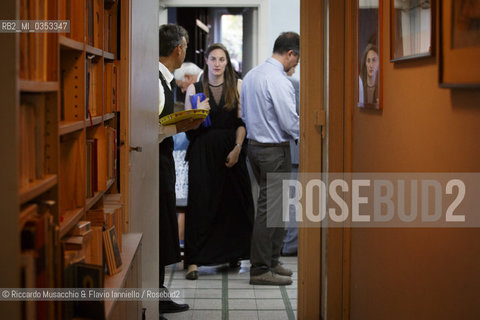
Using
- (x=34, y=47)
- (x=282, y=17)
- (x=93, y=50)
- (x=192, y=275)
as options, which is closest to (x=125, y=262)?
(x=93, y=50)

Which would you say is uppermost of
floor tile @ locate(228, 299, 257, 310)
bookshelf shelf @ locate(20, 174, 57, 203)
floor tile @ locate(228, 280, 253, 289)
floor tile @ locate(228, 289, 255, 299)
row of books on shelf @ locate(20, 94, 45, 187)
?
row of books on shelf @ locate(20, 94, 45, 187)

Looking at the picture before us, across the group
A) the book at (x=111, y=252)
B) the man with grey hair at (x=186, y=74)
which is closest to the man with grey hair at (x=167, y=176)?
the book at (x=111, y=252)

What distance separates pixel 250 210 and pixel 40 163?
3521 millimetres

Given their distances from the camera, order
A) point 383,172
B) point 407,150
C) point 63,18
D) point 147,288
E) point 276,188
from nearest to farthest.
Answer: point 63,18 < point 407,150 < point 383,172 < point 147,288 < point 276,188

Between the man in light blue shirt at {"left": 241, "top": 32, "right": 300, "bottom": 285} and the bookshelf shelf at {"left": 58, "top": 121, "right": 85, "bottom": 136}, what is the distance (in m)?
2.66

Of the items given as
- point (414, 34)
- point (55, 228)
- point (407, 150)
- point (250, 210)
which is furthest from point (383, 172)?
point (250, 210)

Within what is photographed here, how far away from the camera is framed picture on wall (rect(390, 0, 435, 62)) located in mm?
2057

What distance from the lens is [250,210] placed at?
5.17 m

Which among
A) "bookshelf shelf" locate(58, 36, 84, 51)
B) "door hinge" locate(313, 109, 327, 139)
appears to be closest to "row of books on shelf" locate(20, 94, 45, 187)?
"bookshelf shelf" locate(58, 36, 84, 51)

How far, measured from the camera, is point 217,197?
5.09 meters

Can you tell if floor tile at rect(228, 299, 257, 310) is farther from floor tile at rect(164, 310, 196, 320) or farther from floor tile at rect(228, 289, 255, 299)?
floor tile at rect(164, 310, 196, 320)

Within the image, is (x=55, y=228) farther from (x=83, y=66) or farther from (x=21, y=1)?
(x=83, y=66)

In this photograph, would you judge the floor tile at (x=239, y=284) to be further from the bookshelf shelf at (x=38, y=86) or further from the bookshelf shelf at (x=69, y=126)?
the bookshelf shelf at (x=38, y=86)
